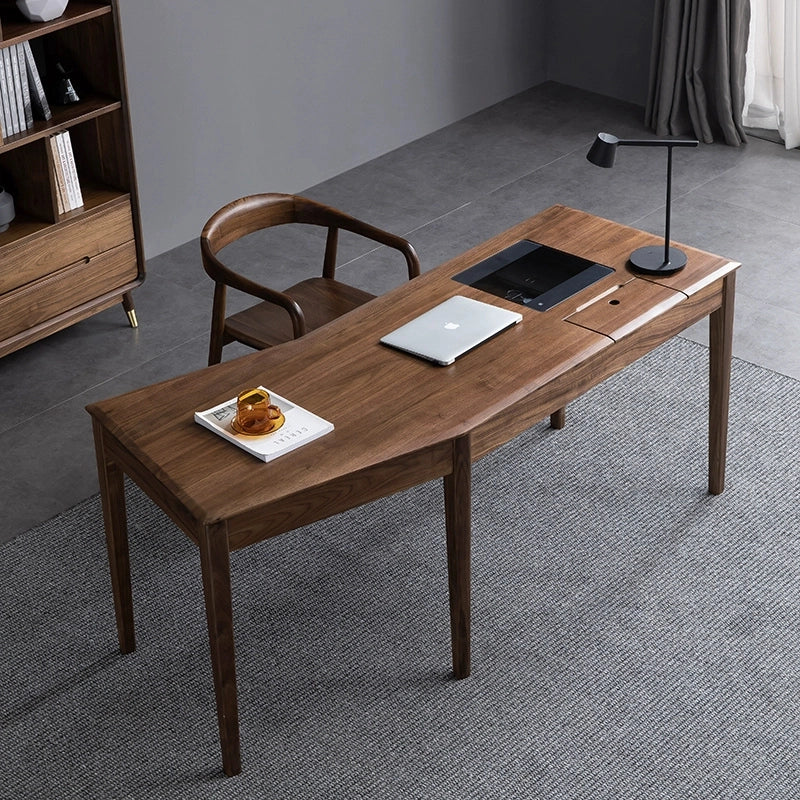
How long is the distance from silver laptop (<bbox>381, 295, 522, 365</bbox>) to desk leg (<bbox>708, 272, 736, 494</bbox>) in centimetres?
65

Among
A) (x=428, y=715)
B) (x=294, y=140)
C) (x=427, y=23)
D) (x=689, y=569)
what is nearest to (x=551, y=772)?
(x=428, y=715)

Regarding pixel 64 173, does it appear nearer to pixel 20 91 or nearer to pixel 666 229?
pixel 20 91

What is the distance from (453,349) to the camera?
3.16 metres

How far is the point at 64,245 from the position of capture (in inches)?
172

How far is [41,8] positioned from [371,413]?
1997 millimetres

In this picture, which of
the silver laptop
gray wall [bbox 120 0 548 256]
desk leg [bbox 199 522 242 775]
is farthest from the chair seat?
gray wall [bbox 120 0 548 256]

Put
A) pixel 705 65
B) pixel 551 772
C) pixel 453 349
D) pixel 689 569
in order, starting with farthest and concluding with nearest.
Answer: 1. pixel 705 65
2. pixel 689 569
3. pixel 453 349
4. pixel 551 772

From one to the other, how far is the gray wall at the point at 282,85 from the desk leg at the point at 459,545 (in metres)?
2.67

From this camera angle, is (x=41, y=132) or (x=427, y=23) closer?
(x=41, y=132)

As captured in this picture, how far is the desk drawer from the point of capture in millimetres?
3262

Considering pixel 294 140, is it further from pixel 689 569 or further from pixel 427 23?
pixel 689 569

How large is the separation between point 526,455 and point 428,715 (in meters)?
1.16

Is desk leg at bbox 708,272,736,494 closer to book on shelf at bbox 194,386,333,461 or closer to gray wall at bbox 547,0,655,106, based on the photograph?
book on shelf at bbox 194,386,333,461

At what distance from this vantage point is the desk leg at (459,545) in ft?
9.61
